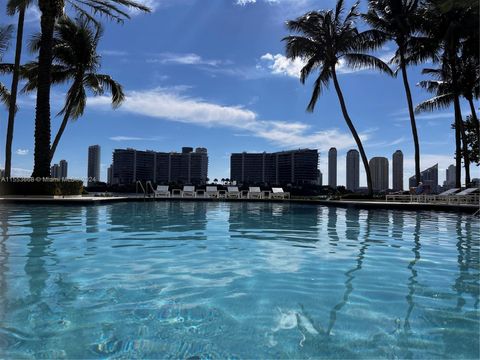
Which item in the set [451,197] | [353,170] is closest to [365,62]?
[451,197]

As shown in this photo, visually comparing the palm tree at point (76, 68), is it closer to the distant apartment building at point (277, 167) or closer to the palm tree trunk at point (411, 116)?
the palm tree trunk at point (411, 116)

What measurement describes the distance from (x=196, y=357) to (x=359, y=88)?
2176 cm

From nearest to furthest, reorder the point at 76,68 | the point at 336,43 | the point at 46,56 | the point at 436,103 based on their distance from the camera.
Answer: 1. the point at 46,56
2. the point at 336,43
3. the point at 76,68
4. the point at 436,103

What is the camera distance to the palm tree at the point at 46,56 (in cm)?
1627

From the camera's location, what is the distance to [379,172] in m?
56.2

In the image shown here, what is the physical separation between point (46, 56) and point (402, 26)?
1794cm

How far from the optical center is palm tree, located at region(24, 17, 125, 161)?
67.3ft

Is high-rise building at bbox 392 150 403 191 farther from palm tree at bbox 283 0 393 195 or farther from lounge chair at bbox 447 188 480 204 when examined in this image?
lounge chair at bbox 447 188 480 204

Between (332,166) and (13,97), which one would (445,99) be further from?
(332,166)

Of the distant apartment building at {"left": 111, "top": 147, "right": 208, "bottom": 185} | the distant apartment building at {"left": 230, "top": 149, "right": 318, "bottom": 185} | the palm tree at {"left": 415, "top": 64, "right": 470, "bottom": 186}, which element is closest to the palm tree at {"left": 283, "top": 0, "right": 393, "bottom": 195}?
the palm tree at {"left": 415, "top": 64, "right": 470, "bottom": 186}

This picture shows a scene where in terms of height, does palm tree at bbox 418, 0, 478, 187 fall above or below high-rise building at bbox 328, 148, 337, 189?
above

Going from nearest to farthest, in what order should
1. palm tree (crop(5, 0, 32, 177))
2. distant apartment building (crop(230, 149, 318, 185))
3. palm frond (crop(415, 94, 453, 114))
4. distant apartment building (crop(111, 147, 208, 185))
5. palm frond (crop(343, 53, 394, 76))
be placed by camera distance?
palm tree (crop(5, 0, 32, 177)) < palm frond (crop(343, 53, 394, 76)) < palm frond (crop(415, 94, 453, 114)) < distant apartment building (crop(230, 149, 318, 185)) < distant apartment building (crop(111, 147, 208, 185))

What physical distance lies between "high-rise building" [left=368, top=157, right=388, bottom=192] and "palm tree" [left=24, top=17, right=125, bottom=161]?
4363 cm

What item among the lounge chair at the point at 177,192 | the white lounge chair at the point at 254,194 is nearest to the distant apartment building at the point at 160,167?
the lounge chair at the point at 177,192
